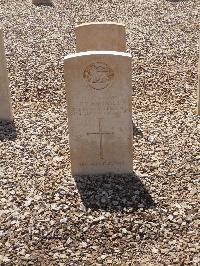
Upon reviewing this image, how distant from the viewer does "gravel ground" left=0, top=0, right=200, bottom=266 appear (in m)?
4.87

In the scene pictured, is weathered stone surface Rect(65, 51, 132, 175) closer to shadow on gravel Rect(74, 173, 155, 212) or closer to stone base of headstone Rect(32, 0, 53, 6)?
shadow on gravel Rect(74, 173, 155, 212)

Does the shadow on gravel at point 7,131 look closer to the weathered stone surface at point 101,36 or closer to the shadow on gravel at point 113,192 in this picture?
the shadow on gravel at point 113,192

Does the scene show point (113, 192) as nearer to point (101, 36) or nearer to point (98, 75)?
point (98, 75)

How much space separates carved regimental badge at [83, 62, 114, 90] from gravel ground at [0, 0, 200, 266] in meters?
1.25

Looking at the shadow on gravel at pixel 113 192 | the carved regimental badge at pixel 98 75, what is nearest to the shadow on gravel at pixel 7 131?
the shadow on gravel at pixel 113 192

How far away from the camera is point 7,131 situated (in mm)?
7355

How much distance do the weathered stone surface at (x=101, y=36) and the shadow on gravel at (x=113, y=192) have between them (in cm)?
232

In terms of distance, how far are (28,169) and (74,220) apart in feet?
4.37

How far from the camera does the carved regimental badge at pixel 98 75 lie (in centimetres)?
547

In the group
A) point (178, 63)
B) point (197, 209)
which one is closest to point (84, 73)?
point (197, 209)

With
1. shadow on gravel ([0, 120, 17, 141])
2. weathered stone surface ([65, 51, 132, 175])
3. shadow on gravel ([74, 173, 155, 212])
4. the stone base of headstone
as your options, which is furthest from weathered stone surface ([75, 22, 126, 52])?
the stone base of headstone

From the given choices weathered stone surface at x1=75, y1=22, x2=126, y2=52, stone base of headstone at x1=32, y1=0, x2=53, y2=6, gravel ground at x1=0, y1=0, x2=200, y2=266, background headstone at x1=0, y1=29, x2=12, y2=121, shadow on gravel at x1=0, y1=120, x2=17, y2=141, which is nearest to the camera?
gravel ground at x1=0, y1=0, x2=200, y2=266

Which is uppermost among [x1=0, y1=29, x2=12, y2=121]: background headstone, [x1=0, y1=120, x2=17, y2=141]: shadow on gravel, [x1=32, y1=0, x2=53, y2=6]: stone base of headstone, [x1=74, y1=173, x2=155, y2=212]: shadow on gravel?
[x1=32, y1=0, x2=53, y2=6]: stone base of headstone

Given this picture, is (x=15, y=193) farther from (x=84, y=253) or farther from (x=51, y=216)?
(x=84, y=253)
